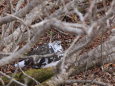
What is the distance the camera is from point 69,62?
11.5 ft

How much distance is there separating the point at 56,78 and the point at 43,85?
0.54ft

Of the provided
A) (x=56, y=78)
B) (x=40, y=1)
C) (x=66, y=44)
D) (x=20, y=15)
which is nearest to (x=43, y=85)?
(x=56, y=78)

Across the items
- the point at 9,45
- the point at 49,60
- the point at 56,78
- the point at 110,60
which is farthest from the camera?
the point at 49,60

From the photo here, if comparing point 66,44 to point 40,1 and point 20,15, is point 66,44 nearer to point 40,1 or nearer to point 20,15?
point 20,15

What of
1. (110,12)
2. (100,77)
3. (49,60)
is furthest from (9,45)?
(110,12)

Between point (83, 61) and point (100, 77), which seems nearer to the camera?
point (83, 61)

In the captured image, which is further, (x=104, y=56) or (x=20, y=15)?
(x=104, y=56)

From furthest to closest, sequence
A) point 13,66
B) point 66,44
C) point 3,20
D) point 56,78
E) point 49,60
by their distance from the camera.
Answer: point 66,44, point 13,66, point 49,60, point 56,78, point 3,20

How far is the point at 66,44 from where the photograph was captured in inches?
229

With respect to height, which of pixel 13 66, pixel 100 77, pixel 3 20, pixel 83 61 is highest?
Result: pixel 3 20

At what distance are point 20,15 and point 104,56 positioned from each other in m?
1.16

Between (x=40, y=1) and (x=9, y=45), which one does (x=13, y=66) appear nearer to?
(x=9, y=45)

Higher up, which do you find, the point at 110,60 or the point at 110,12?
the point at 110,12

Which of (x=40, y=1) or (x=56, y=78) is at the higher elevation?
(x=40, y=1)
